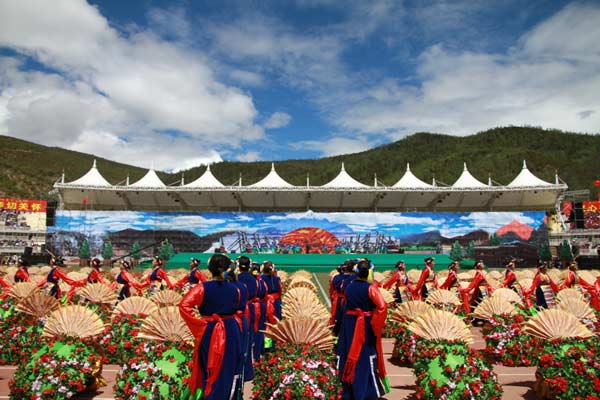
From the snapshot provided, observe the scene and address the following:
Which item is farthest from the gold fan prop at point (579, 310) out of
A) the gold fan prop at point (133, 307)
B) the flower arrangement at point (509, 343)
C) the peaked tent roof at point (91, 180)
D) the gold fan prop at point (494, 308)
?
the peaked tent roof at point (91, 180)

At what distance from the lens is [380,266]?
113ft

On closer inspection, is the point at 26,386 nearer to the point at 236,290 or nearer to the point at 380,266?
the point at 236,290

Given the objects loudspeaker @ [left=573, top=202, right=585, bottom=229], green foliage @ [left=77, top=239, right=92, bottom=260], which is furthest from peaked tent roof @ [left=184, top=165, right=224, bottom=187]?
loudspeaker @ [left=573, top=202, right=585, bottom=229]

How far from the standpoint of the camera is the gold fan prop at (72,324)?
5578 millimetres

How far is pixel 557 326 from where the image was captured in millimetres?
5625

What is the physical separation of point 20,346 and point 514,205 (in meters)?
48.9

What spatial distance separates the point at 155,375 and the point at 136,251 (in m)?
33.7

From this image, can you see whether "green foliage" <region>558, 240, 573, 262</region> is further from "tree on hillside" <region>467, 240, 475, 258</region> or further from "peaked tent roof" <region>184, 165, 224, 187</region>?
"peaked tent roof" <region>184, 165, 224, 187</region>

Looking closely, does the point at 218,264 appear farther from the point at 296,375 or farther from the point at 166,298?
the point at 166,298

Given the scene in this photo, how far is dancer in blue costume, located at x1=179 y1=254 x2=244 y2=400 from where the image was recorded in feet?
14.9

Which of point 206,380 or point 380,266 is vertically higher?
point 206,380

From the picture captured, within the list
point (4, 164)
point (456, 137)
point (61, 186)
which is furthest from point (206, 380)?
point (456, 137)

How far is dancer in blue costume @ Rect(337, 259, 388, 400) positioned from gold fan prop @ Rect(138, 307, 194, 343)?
1935 mm

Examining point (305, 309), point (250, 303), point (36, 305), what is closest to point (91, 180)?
point (36, 305)
